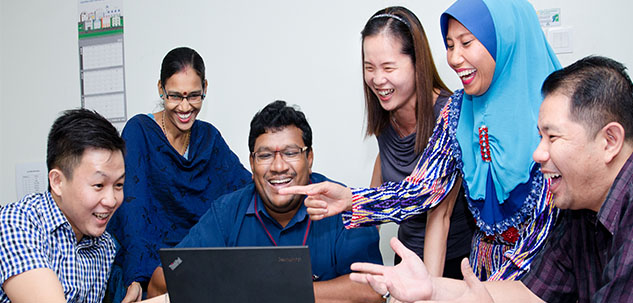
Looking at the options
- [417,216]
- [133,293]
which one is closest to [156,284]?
[133,293]

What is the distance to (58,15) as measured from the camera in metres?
3.32

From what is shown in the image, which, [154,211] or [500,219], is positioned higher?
[500,219]

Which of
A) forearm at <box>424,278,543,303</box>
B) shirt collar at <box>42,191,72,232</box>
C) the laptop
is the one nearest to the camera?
the laptop

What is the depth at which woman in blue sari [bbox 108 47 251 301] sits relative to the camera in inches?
82.6

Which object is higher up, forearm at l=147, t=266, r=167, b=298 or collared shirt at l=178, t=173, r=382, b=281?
collared shirt at l=178, t=173, r=382, b=281

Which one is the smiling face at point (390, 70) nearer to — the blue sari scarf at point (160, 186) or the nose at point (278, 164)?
the nose at point (278, 164)

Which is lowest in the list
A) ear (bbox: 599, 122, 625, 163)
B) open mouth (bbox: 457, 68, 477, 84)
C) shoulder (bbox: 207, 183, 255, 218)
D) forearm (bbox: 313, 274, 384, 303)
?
forearm (bbox: 313, 274, 384, 303)

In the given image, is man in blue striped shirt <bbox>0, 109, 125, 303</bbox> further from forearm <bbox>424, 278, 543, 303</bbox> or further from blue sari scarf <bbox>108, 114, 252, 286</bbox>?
forearm <bbox>424, 278, 543, 303</bbox>

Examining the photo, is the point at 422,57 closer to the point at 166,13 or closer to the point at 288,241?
the point at 288,241

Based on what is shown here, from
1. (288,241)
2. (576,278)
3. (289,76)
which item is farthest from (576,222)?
(289,76)

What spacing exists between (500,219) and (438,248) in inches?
11.0

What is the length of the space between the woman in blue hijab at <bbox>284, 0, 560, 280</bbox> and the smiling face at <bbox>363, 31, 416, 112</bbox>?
25cm

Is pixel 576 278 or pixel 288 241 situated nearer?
pixel 576 278

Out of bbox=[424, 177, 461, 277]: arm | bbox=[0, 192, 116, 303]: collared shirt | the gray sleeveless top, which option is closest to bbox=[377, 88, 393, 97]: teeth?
the gray sleeveless top
